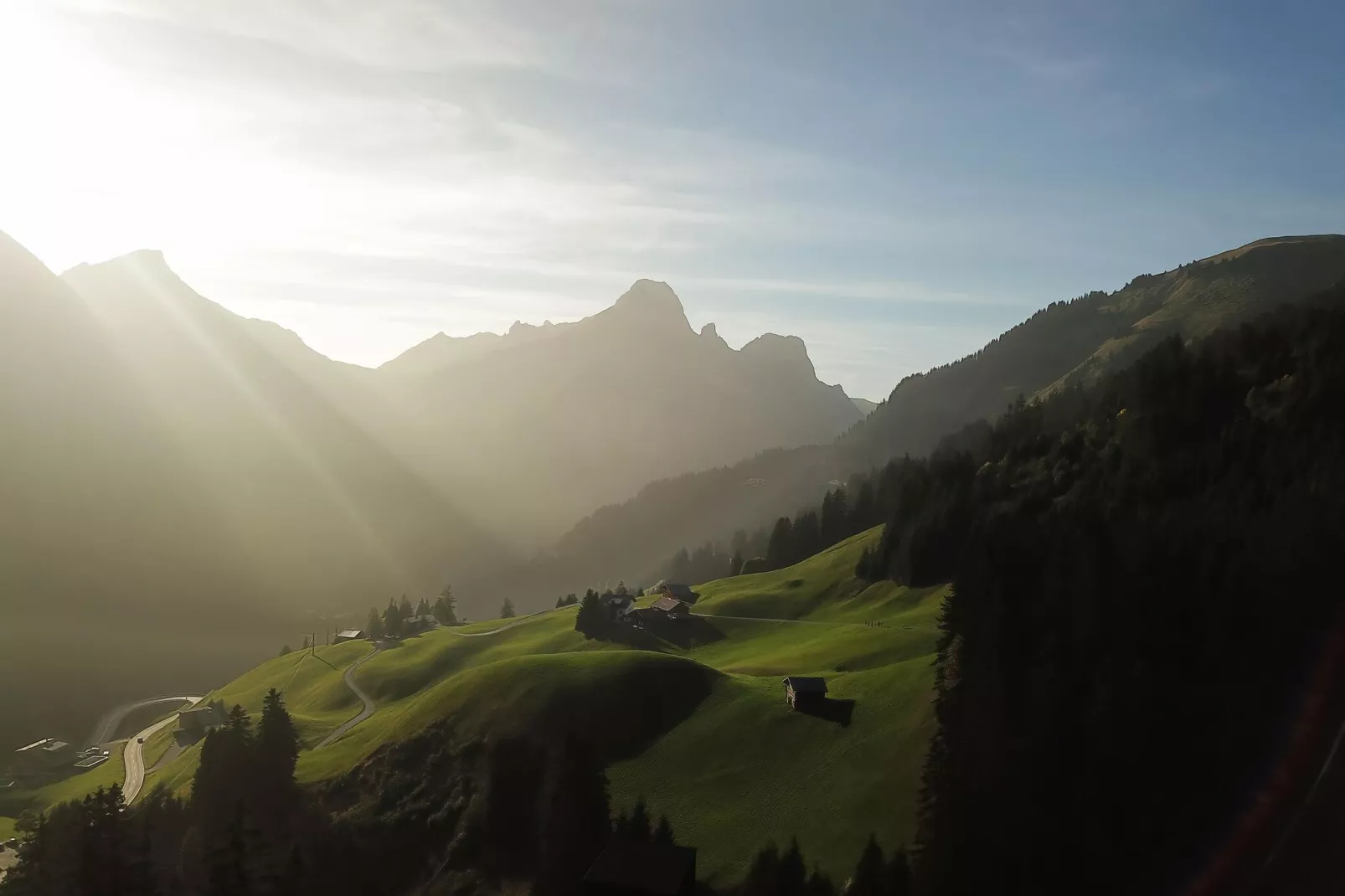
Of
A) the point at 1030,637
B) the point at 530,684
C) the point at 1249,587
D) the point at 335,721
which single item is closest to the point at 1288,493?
the point at 1249,587

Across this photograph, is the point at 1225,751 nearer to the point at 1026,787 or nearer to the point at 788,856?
the point at 1026,787

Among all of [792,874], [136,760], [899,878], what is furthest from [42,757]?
[899,878]

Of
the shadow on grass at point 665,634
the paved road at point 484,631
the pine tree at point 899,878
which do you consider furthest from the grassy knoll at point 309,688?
the pine tree at point 899,878

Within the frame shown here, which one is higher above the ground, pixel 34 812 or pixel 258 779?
pixel 258 779

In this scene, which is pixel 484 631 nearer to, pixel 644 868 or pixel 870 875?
pixel 644 868

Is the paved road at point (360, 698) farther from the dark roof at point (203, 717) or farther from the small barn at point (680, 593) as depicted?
the small barn at point (680, 593)

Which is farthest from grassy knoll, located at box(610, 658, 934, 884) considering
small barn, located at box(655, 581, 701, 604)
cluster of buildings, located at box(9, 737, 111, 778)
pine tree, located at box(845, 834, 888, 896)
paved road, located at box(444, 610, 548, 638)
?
cluster of buildings, located at box(9, 737, 111, 778)
